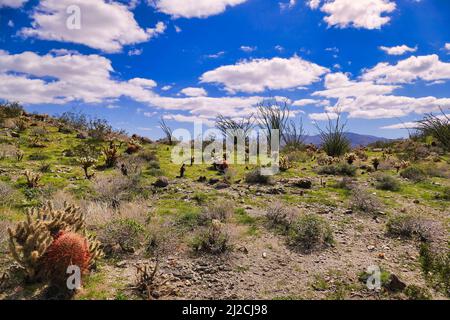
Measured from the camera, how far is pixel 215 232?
6039 mm

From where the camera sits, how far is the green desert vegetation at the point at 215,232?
15.1 feet

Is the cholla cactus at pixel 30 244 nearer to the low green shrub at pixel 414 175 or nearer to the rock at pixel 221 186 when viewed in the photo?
the rock at pixel 221 186

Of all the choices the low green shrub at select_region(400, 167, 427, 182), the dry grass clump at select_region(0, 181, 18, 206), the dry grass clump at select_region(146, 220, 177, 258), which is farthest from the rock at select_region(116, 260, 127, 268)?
the low green shrub at select_region(400, 167, 427, 182)

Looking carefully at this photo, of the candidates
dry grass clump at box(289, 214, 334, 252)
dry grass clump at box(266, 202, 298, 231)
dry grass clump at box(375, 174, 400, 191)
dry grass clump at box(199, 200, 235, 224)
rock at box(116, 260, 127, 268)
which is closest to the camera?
rock at box(116, 260, 127, 268)

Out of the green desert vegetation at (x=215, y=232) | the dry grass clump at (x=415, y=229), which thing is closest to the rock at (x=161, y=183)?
the green desert vegetation at (x=215, y=232)

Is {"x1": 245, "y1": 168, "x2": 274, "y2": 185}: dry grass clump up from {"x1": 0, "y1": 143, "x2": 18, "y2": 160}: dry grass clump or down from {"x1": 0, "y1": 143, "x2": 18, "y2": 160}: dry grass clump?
down

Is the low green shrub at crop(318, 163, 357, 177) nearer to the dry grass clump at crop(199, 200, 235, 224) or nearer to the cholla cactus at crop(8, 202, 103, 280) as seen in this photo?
the dry grass clump at crop(199, 200, 235, 224)

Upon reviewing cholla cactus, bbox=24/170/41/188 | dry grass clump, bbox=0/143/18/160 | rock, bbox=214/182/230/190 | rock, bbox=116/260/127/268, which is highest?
dry grass clump, bbox=0/143/18/160

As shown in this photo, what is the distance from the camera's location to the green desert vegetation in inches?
181

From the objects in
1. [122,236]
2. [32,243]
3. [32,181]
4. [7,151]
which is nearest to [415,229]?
[122,236]

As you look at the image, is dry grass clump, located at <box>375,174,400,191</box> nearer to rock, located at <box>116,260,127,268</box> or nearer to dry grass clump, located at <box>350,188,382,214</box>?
dry grass clump, located at <box>350,188,382,214</box>

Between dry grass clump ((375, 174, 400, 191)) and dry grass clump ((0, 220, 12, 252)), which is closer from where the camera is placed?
dry grass clump ((0, 220, 12, 252))

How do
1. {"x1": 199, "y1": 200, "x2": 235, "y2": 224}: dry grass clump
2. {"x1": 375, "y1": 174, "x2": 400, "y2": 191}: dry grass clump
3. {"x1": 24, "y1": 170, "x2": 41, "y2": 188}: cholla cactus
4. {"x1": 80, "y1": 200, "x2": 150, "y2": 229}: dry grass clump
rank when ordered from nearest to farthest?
1. {"x1": 80, "y1": 200, "x2": 150, "y2": 229}: dry grass clump
2. {"x1": 199, "y1": 200, "x2": 235, "y2": 224}: dry grass clump
3. {"x1": 24, "y1": 170, "x2": 41, "y2": 188}: cholla cactus
4. {"x1": 375, "y1": 174, "x2": 400, "y2": 191}: dry grass clump

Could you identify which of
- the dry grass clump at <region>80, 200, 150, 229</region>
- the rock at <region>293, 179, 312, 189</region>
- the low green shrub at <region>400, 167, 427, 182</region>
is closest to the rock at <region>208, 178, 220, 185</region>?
the rock at <region>293, 179, 312, 189</region>
